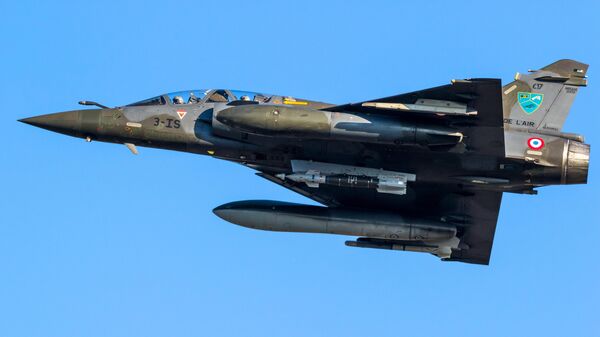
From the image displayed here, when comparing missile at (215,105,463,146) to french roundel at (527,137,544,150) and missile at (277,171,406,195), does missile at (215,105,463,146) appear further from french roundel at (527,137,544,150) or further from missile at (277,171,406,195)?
french roundel at (527,137,544,150)

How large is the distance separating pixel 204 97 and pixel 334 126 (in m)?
3.59

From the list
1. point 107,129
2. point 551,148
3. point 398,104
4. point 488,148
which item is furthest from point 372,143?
point 107,129

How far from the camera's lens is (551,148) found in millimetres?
21344

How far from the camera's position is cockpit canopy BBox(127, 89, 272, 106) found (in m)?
22.2

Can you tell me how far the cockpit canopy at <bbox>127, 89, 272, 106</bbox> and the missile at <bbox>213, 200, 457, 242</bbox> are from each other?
2608 mm

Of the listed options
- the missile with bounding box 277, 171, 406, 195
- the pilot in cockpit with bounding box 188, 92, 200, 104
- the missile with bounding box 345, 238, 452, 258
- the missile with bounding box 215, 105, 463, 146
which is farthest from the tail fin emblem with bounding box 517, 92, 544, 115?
the pilot in cockpit with bounding box 188, 92, 200, 104

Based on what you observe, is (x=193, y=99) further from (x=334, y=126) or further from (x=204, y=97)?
(x=334, y=126)

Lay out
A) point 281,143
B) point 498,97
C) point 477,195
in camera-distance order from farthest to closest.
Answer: point 477,195
point 281,143
point 498,97

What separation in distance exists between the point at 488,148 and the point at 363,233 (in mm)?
3985

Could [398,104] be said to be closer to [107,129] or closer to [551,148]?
[551,148]

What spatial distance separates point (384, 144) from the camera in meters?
20.8

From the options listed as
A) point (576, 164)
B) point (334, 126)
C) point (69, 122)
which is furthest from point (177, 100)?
point (576, 164)

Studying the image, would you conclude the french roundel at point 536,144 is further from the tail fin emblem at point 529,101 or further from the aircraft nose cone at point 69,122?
the aircraft nose cone at point 69,122

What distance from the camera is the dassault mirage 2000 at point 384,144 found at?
20500 millimetres
